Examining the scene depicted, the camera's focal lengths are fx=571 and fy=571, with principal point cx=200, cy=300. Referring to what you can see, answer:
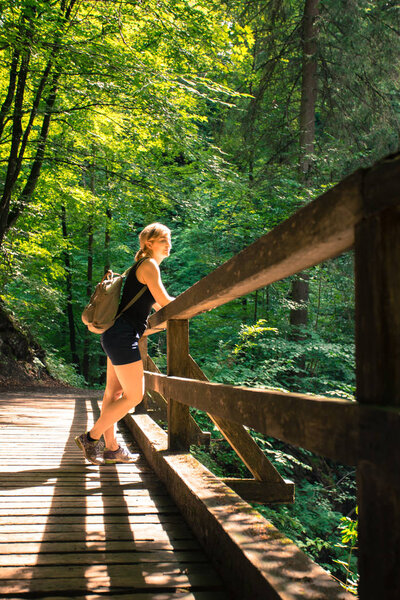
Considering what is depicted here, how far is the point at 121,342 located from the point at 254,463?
1.15 meters

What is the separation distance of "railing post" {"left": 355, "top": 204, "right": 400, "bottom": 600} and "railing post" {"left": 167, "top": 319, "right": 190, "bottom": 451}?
2.39 meters

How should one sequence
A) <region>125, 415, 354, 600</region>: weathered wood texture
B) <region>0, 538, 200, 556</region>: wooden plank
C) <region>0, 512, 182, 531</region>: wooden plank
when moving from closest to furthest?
<region>125, 415, 354, 600</region>: weathered wood texture
<region>0, 538, 200, 556</region>: wooden plank
<region>0, 512, 182, 531</region>: wooden plank

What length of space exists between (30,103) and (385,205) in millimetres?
11326

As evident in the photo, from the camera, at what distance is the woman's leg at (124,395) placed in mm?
3799

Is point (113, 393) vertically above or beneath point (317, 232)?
beneath

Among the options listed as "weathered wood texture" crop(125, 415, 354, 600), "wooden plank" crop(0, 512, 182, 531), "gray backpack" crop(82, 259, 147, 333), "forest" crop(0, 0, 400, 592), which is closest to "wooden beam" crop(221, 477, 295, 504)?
"weathered wood texture" crop(125, 415, 354, 600)

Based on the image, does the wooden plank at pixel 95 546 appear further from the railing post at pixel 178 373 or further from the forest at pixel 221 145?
the forest at pixel 221 145

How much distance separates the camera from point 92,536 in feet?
8.58

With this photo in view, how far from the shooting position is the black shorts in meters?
3.75

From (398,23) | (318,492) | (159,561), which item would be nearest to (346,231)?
(159,561)

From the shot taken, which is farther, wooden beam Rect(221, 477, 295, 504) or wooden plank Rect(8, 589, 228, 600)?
wooden beam Rect(221, 477, 295, 504)

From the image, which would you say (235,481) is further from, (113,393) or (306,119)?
(306,119)

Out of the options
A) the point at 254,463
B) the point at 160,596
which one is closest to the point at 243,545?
the point at 160,596

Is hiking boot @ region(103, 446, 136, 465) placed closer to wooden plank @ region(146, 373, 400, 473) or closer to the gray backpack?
the gray backpack
